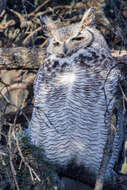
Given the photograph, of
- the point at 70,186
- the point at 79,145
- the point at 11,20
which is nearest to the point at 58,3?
→ the point at 11,20

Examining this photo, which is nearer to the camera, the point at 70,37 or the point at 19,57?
the point at 70,37

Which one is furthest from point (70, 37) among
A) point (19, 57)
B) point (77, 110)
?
point (77, 110)

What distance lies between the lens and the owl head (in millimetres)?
2713

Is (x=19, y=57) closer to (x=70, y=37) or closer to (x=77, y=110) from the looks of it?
(x=70, y=37)

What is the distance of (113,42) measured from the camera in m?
3.29

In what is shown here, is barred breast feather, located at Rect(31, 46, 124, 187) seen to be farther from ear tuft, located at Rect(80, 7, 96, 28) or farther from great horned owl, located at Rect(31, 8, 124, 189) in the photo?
ear tuft, located at Rect(80, 7, 96, 28)

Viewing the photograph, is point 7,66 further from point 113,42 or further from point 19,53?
point 113,42

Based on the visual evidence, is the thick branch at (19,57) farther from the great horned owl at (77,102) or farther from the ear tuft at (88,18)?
the ear tuft at (88,18)

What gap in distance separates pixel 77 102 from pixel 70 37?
474mm

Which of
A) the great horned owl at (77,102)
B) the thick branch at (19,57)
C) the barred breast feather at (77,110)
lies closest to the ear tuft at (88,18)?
the great horned owl at (77,102)

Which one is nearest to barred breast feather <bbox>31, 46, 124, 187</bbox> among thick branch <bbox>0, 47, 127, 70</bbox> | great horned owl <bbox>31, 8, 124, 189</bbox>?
great horned owl <bbox>31, 8, 124, 189</bbox>

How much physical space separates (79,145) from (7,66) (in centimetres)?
80

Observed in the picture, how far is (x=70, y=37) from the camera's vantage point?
8.86 feet

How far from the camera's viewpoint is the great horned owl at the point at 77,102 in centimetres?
261
